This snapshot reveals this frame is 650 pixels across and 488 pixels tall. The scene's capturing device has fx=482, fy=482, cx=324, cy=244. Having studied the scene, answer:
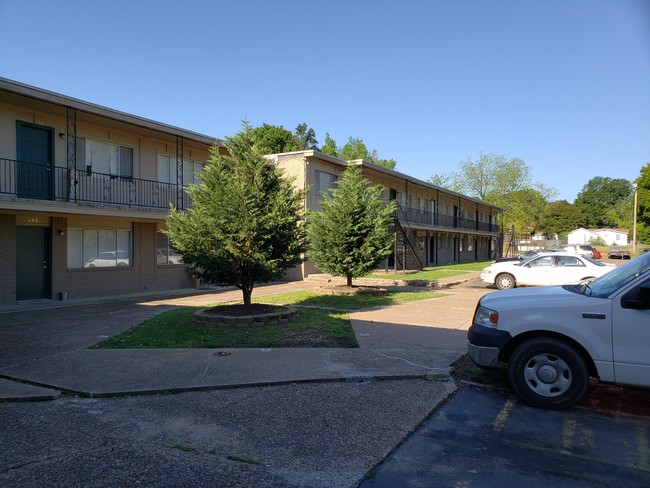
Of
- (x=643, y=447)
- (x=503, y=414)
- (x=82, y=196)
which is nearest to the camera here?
(x=643, y=447)

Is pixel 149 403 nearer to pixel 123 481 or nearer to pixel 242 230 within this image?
pixel 123 481

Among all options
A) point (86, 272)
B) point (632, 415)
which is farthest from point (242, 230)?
point (86, 272)

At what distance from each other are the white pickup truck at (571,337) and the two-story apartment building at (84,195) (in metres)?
6.95

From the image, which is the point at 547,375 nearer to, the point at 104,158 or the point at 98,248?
the point at 98,248

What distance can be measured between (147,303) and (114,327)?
454 centimetres

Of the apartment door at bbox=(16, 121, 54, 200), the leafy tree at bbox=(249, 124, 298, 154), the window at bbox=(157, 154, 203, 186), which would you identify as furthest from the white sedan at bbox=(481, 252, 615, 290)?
the leafy tree at bbox=(249, 124, 298, 154)

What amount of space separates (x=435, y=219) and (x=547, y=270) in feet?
67.7

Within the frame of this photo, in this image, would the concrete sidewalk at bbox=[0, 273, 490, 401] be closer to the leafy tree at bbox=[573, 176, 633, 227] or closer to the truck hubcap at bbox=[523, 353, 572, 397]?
the truck hubcap at bbox=[523, 353, 572, 397]

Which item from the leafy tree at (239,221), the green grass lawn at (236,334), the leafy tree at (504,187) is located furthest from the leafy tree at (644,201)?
the leafy tree at (239,221)

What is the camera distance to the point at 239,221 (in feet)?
32.9

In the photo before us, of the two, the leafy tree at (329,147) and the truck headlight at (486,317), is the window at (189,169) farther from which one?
the leafy tree at (329,147)

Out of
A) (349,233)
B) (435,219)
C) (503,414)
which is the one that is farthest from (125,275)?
(435,219)

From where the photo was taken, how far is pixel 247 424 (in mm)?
4699

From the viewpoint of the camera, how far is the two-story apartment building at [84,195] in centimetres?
1363
